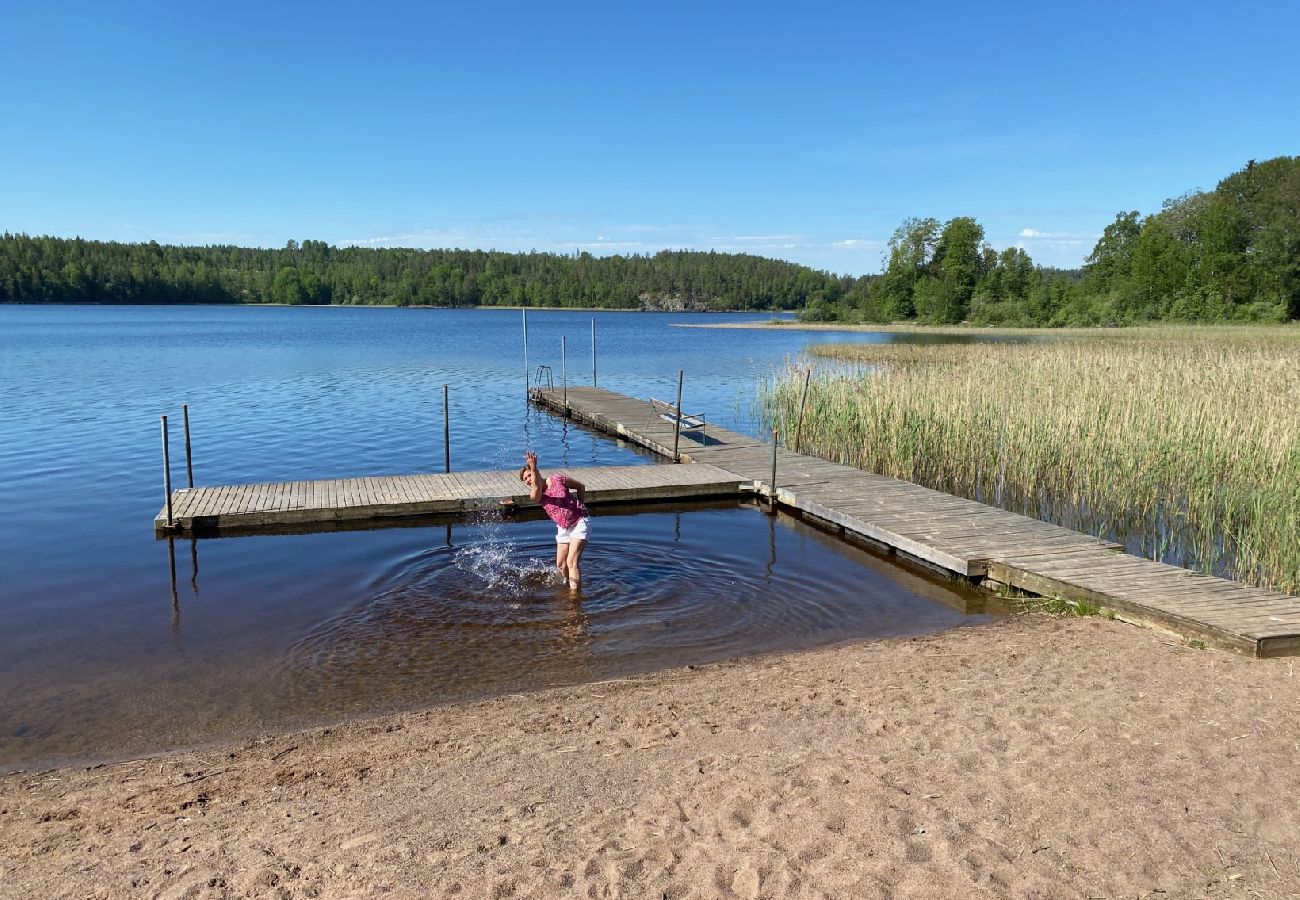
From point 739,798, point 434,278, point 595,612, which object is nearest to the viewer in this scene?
point 739,798

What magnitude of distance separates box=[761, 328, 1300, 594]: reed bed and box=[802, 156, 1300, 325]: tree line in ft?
159

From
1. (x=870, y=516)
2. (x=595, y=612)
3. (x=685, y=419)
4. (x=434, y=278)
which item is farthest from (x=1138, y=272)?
(x=434, y=278)

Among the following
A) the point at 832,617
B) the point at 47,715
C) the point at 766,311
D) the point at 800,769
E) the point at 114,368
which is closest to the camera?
the point at 800,769

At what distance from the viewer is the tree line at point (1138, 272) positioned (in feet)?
200

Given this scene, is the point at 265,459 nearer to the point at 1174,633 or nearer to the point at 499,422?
the point at 499,422

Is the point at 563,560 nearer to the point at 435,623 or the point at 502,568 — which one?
the point at 502,568

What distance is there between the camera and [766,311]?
517 feet

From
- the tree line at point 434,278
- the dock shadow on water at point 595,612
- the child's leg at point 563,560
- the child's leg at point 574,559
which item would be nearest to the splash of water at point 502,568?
the dock shadow on water at point 595,612

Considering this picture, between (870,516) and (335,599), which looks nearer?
(335,599)

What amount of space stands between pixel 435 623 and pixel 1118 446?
9.84 metres

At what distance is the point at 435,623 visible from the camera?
8.57 metres

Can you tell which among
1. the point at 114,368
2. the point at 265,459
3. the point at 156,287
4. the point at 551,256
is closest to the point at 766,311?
the point at 551,256

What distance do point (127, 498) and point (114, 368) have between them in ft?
87.4

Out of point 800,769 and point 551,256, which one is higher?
point 551,256
